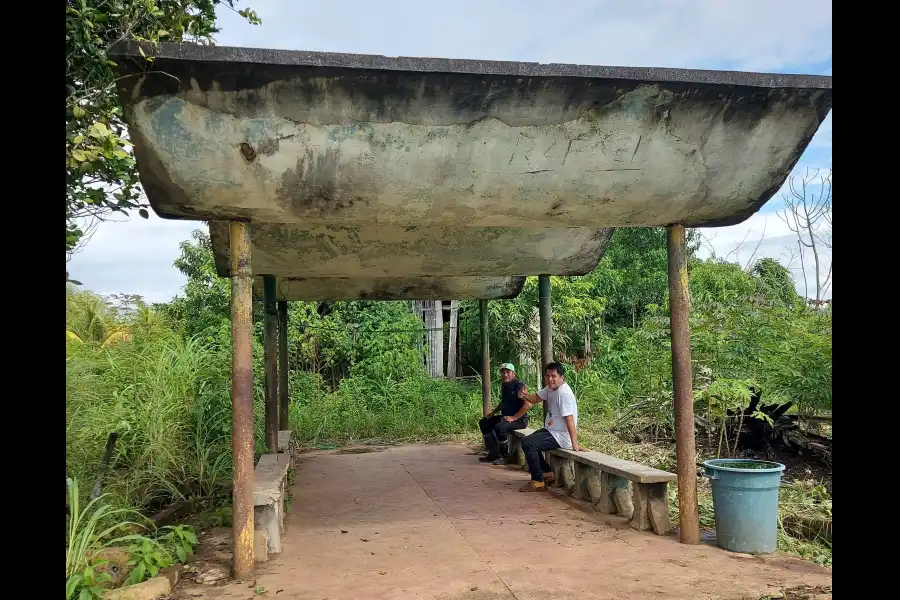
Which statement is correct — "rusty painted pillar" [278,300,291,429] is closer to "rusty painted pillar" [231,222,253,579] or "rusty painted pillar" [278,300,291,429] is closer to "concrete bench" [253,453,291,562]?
"concrete bench" [253,453,291,562]

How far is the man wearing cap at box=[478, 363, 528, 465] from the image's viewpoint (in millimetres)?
9078

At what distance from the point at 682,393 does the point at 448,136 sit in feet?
8.82

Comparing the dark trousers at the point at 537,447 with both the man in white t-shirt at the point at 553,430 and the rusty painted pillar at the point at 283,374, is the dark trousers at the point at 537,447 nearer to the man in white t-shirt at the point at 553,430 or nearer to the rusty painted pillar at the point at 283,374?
the man in white t-shirt at the point at 553,430

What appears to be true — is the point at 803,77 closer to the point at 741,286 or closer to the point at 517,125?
the point at 517,125

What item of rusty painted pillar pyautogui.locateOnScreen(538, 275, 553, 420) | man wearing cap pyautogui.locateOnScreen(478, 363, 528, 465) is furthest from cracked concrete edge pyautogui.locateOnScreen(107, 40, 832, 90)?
man wearing cap pyautogui.locateOnScreen(478, 363, 528, 465)

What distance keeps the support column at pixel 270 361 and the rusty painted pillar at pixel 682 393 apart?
4.70 meters

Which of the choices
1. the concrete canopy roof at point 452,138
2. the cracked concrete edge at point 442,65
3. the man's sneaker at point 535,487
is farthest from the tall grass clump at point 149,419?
the cracked concrete edge at point 442,65

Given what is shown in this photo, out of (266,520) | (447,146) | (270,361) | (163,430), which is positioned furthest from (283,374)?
(447,146)

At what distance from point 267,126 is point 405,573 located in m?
3.06

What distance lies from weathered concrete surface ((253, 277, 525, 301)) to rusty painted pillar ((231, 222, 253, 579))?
4.50m

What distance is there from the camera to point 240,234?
15.6 ft

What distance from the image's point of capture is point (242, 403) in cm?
461
